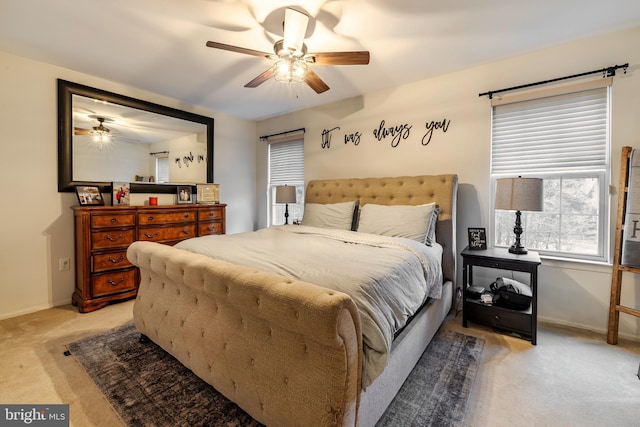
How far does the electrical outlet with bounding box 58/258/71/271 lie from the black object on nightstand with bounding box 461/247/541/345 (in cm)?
409

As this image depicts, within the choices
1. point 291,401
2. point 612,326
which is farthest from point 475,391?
point 612,326

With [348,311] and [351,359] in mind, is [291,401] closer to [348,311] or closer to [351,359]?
[351,359]

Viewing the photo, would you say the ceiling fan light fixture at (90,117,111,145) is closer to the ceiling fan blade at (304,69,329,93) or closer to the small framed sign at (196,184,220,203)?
the small framed sign at (196,184,220,203)

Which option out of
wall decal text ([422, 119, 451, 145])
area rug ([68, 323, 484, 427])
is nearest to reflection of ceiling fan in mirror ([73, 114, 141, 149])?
area rug ([68, 323, 484, 427])

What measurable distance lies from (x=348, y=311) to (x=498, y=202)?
2019mm

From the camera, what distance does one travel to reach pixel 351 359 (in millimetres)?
1053

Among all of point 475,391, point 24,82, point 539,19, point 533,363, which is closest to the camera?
point 475,391

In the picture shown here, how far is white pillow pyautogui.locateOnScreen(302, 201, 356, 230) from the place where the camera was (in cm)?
308

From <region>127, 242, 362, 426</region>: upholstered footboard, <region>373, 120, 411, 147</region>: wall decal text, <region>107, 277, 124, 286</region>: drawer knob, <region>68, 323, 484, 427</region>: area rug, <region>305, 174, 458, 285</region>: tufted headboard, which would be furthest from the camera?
<region>373, 120, 411, 147</region>: wall decal text

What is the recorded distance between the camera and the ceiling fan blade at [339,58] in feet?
6.52

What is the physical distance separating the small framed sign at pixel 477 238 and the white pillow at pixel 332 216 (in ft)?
3.93

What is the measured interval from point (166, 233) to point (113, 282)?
2.39 feet

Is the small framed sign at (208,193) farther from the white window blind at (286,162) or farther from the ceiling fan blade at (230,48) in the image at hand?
the ceiling fan blade at (230,48)

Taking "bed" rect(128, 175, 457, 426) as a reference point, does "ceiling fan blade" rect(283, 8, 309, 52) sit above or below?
above
